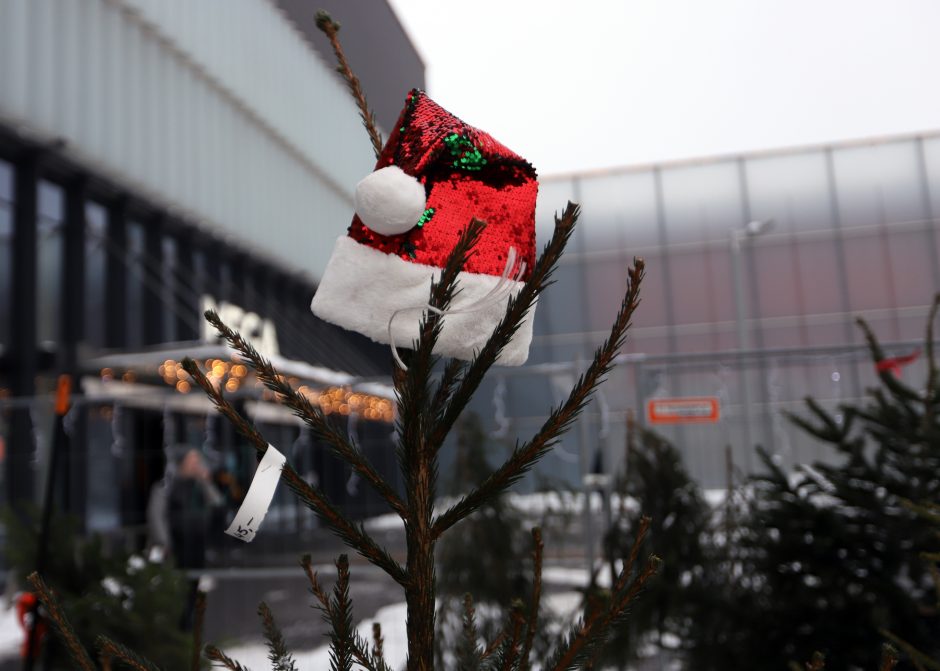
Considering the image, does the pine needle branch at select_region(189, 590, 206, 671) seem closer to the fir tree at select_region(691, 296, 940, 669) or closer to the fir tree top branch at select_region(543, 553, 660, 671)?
the fir tree top branch at select_region(543, 553, 660, 671)

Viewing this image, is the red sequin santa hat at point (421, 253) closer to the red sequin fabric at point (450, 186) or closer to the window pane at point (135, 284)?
the red sequin fabric at point (450, 186)

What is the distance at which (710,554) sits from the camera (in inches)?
211

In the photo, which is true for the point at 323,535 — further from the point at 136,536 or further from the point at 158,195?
the point at 158,195

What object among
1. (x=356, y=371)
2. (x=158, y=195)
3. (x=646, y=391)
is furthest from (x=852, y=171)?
(x=646, y=391)

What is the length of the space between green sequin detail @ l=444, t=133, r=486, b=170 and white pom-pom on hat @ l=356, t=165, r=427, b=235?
94 mm

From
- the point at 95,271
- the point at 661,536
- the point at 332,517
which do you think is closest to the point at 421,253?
the point at 332,517

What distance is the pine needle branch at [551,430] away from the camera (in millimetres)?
1140

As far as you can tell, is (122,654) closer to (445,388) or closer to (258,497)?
(258,497)

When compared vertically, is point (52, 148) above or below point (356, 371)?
above

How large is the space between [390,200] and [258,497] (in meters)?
0.46

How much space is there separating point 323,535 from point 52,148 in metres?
8.52

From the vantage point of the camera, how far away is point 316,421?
1.12 m

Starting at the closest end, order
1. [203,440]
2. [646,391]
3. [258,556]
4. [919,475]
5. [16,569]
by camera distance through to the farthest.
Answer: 1. [919,475]
2. [16,569]
3. [646,391]
4. [258,556]
5. [203,440]

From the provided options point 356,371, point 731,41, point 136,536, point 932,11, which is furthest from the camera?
point 356,371
